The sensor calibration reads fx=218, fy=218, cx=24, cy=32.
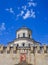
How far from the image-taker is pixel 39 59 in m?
27.7

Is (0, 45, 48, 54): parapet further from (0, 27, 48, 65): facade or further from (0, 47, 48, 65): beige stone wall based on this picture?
(0, 47, 48, 65): beige stone wall

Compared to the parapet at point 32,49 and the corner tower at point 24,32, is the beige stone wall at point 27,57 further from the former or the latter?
the corner tower at point 24,32

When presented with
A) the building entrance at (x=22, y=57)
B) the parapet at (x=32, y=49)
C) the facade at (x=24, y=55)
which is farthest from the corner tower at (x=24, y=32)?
the building entrance at (x=22, y=57)

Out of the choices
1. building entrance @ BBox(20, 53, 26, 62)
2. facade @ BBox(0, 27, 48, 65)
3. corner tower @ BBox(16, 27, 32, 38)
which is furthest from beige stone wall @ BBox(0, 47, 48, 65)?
corner tower @ BBox(16, 27, 32, 38)

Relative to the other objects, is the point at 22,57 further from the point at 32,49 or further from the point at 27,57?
the point at 32,49

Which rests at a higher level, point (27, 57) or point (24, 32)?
point (24, 32)

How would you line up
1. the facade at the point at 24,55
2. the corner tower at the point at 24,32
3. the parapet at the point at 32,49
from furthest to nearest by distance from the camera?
the corner tower at the point at 24,32 < the parapet at the point at 32,49 < the facade at the point at 24,55

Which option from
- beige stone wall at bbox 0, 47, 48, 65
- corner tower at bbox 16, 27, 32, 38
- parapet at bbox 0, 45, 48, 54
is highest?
corner tower at bbox 16, 27, 32, 38

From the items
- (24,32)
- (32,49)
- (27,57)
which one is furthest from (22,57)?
(24,32)

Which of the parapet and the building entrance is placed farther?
the parapet

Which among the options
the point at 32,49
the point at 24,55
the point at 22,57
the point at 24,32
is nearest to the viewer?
the point at 22,57

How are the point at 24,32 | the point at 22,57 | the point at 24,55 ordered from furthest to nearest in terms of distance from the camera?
1. the point at 24,32
2. the point at 24,55
3. the point at 22,57

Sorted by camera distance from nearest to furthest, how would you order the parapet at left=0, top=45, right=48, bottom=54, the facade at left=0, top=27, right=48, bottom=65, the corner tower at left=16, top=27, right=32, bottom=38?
1. the facade at left=0, top=27, right=48, bottom=65
2. the parapet at left=0, top=45, right=48, bottom=54
3. the corner tower at left=16, top=27, right=32, bottom=38

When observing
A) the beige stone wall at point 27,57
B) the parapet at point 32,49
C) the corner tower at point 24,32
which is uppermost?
the corner tower at point 24,32
